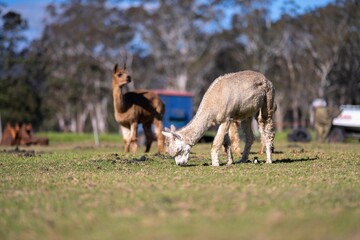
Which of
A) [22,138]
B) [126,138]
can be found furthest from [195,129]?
[22,138]

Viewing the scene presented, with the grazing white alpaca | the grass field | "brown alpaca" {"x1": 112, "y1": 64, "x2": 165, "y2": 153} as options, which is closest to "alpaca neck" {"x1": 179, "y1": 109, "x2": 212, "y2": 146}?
the grazing white alpaca

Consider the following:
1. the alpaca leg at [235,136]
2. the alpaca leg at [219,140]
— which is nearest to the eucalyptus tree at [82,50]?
the alpaca leg at [235,136]

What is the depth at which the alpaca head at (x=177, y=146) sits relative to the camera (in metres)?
13.7

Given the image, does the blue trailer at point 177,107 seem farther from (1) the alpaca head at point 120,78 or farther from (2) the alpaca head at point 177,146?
(2) the alpaca head at point 177,146

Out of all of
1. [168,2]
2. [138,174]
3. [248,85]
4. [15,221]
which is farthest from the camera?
[168,2]

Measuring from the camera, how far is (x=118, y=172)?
12883 mm

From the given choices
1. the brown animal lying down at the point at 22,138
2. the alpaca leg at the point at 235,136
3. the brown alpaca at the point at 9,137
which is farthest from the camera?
the brown alpaca at the point at 9,137

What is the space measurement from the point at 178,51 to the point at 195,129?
50.5 metres

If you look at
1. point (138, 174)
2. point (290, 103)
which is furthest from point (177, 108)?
point (290, 103)

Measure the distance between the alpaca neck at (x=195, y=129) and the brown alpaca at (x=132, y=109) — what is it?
6.72 meters

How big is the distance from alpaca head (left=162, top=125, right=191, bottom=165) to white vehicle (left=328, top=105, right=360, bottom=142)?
2353 cm

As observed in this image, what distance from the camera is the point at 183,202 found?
26.7 ft

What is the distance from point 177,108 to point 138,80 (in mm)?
32820

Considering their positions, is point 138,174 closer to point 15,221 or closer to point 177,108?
point 15,221
